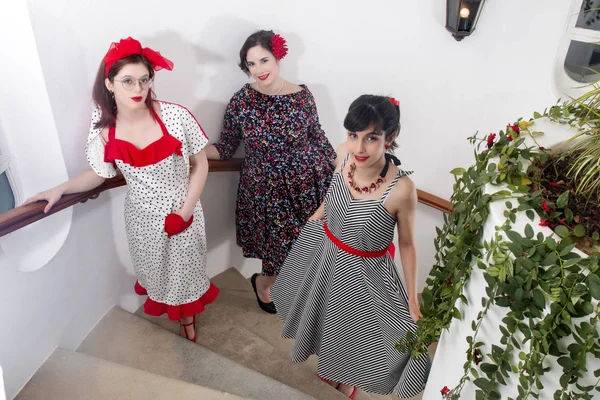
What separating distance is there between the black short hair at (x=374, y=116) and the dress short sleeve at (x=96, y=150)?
3.33 ft

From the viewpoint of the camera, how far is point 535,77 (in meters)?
2.73

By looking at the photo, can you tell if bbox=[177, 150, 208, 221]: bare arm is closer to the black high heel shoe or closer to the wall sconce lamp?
the black high heel shoe

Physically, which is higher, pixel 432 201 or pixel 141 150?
pixel 141 150

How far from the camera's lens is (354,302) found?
2100mm

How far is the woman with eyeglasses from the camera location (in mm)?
1949

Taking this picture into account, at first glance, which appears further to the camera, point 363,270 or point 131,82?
point 363,270

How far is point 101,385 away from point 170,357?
407 millimetres

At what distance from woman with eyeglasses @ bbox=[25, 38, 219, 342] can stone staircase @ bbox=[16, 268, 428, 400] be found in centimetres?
27

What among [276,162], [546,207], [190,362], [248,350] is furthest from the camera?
[248,350]

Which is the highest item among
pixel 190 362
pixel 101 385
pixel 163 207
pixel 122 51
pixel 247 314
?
pixel 122 51

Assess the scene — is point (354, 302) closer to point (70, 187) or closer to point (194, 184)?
point (194, 184)

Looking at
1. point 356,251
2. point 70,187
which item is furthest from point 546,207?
point 70,187

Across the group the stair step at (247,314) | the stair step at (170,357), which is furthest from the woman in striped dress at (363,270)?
the stair step at (247,314)

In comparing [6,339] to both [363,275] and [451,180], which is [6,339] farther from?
[451,180]
